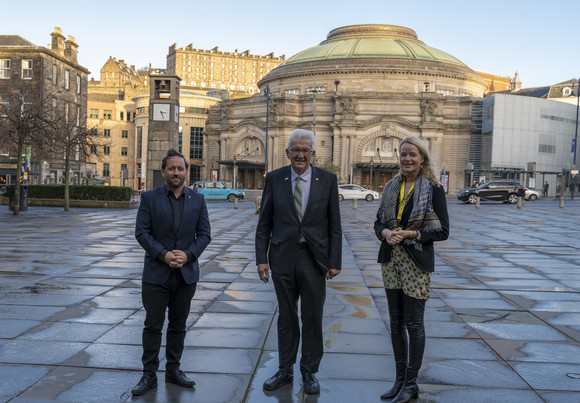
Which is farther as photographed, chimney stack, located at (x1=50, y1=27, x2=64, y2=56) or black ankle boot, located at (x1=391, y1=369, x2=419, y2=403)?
chimney stack, located at (x1=50, y1=27, x2=64, y2=56)

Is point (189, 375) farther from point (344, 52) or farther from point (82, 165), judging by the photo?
point (344, 52)

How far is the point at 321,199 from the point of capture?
4848 mm

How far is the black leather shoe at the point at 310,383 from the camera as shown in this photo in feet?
15.3

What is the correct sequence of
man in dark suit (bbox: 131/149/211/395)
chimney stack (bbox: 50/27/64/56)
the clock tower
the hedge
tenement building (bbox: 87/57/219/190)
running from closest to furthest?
man in dark suit (bbox: 131/149/211/395) < the clock tower < the hedge < chimney stack (bbox: 50/27/64/56) < tenement building (bbox: 87/57/219/190)

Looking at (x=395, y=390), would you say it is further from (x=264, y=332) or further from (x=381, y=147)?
(x=381, y=147)

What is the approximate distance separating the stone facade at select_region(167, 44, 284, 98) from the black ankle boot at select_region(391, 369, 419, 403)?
163 meters

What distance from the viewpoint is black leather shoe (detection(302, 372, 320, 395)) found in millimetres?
4652

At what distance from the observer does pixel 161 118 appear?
24.6m

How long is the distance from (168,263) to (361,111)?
7351 cm

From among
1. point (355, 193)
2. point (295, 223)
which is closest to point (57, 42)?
point (355, 193)

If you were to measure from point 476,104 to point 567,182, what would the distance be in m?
17.5

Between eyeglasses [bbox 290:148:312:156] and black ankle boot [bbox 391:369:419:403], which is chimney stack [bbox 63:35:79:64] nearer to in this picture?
eyeglasses [bbox 290:148:312:156]

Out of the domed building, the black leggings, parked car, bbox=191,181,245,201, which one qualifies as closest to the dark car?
parked car, bbox=191,181,245,201

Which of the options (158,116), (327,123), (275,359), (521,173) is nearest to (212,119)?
(327,123)
